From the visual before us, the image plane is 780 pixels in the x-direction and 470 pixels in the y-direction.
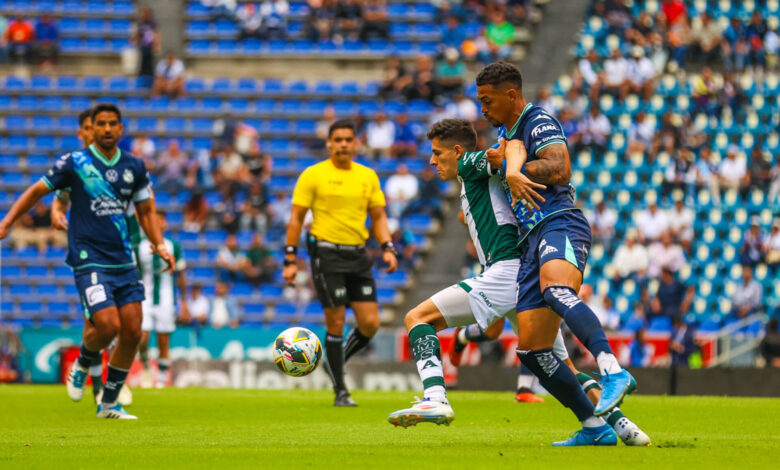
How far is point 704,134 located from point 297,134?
30.5 feet

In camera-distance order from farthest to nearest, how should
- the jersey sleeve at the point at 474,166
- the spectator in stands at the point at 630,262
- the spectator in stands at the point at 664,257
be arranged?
1. the spectator in stands at the point at 630,262
2. the spectator in stands at the point at 664,257
3. the jersey sleeve at the point at 474,166

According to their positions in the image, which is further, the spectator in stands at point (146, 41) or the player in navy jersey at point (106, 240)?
the spectator in stands at point (146, 41)

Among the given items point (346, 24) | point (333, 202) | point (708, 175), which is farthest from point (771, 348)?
point (346, 24)

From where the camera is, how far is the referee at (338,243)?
13.1m

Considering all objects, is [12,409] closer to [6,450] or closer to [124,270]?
[124,270]

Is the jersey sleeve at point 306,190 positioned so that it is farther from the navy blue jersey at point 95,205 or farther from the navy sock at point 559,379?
the navy sock at point 559,379

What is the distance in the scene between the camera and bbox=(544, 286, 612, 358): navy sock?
7.60 m

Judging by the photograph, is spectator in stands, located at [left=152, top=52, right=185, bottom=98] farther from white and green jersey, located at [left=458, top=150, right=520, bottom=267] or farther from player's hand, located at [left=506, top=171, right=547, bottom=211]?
player's hand, located at [left=506, top=171, right=547, bottom=211]

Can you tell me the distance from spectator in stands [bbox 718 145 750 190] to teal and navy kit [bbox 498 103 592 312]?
63.0ft

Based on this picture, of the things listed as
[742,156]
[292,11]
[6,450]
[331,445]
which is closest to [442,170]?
[331,445]

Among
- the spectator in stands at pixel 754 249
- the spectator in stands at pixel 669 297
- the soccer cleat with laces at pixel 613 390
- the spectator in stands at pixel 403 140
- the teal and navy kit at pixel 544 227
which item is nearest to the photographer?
the soccer cleat with laces at pixel 613 390

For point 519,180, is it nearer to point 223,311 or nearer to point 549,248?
point 549,248

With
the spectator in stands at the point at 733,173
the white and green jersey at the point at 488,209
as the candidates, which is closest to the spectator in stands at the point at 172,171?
the spectator in stands at the point at 733,173

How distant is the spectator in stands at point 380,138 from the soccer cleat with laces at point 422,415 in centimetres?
2024
